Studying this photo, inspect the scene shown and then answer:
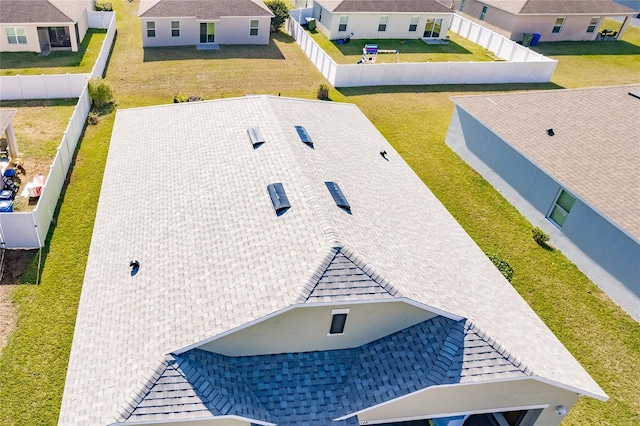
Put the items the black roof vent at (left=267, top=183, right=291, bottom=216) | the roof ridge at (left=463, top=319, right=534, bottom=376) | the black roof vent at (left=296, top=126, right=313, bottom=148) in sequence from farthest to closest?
the black roof vent at (left=296, top=126, right=313, bottom=148) < the black roof vent at (left=267, top=183, right=291, bottom=216) < the roof ridge at (left=463, top=319, right=534, bottom=376)

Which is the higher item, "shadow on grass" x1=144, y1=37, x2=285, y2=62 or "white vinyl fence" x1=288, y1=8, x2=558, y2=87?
"white vinyl fence" x1=288, y1=8, x2=558, y2=87

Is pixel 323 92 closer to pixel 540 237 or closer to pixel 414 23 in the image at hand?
pixel 540 237

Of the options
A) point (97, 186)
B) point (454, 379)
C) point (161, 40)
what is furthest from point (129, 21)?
point (454, 379)

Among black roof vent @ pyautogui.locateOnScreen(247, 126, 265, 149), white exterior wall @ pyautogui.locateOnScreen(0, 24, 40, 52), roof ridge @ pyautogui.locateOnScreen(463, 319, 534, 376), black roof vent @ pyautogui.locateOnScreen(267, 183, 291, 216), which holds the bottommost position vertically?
white exterior wall @ pyautogui.locateOnScreen(0, 24, 40, 52)

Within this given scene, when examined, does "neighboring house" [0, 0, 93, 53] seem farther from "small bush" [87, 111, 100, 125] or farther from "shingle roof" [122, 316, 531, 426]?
"shingle roof" [122, 316, 531, 426]

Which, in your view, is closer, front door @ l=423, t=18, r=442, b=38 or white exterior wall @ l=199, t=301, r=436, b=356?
white exterior wall @ l=199, t=301, r=436, b=356

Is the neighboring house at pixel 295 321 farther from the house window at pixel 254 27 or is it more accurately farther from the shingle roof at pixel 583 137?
the house window at pixel 254 27

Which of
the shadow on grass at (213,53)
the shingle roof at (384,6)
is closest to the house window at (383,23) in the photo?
the shingle roof at (384,6)

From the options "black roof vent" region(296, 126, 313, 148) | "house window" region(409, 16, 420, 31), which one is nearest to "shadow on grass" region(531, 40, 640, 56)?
"house window" region(409, 16, 420, 31)
